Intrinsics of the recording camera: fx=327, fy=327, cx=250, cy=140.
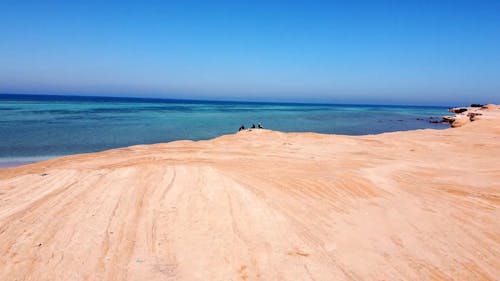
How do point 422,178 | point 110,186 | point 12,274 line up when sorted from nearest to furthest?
point 12,274 < point 110,186 < point 422,178

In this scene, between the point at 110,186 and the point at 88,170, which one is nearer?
the point at 110,186

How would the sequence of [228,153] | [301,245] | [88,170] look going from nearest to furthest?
1. [301,245]
2. [88,170]
3. [228,153]

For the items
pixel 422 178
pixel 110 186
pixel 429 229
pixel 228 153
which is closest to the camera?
pixel 429 229

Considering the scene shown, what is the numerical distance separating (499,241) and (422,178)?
3350 mm

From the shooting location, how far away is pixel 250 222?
194 inches

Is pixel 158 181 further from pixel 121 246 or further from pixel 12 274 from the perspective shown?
pixel 12 274

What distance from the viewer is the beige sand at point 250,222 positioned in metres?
3.69

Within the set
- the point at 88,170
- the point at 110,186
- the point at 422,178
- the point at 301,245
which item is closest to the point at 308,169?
the point at 422,178

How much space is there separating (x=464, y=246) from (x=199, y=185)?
438cm

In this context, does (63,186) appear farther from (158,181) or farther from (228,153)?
(228,153)

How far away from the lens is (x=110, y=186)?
20.1ft

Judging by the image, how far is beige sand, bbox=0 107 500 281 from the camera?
145 inches

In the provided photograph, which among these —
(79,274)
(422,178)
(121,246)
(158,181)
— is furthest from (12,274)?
(422,178)

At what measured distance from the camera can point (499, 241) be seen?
15.1 feet
